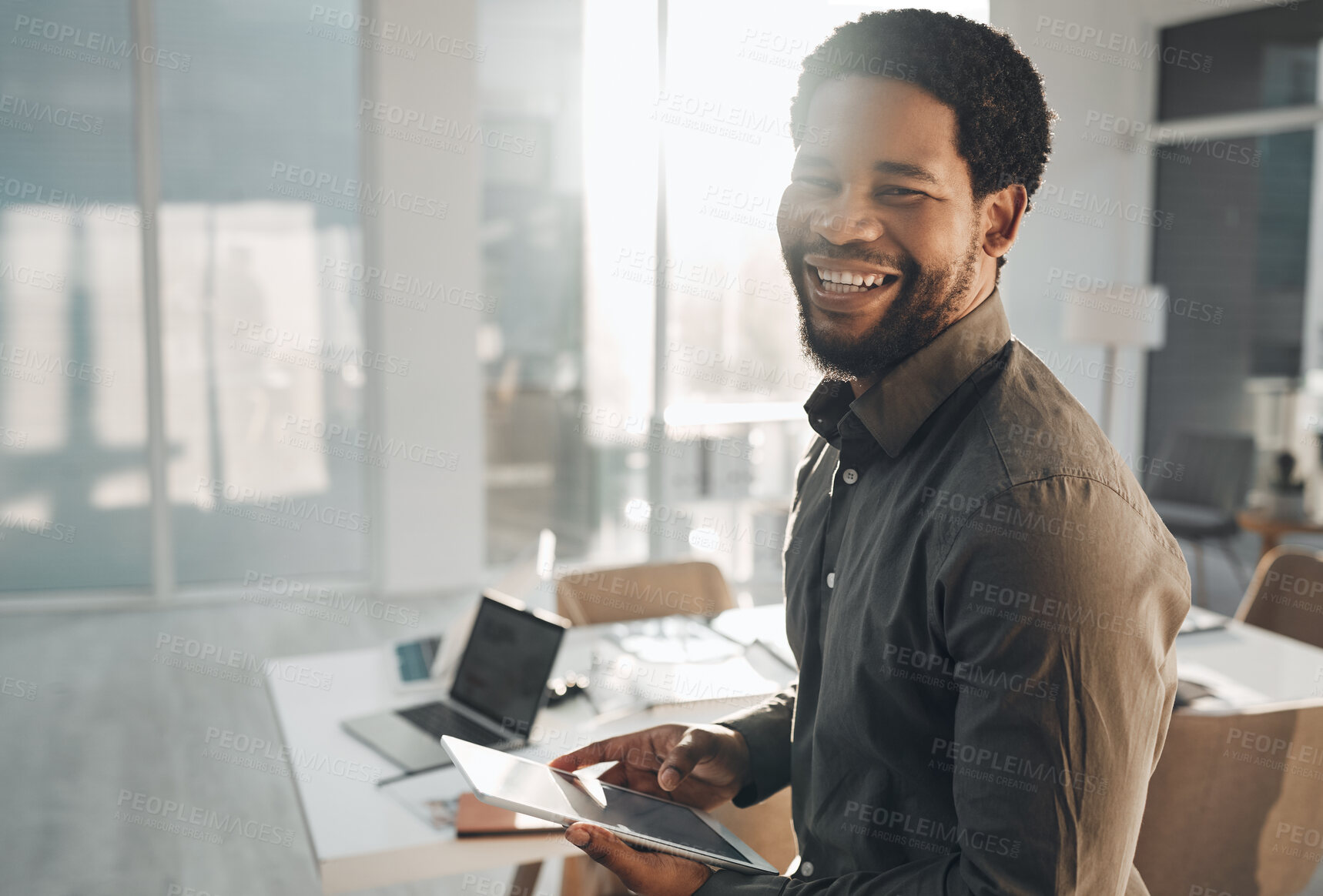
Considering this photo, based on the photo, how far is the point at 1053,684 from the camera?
0.90 metres

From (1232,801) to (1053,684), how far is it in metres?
1.37

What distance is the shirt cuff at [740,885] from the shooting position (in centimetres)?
114

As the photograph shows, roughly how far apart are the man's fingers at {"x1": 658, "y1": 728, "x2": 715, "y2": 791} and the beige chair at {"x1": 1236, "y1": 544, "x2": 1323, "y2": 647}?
7.41 feet

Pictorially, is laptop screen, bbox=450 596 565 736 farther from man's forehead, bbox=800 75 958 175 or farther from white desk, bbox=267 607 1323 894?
man's forehead, bbox=800 75 958 175

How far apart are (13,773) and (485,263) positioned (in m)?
3.19

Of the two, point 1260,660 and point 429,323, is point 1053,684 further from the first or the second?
point 429,323

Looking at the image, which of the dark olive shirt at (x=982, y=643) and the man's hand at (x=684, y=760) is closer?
the dark olive shirt at (x=982, y=643)

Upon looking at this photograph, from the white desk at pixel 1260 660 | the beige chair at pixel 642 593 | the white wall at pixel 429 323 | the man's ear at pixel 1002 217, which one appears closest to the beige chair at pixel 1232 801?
the white desk at pixel 1260 660

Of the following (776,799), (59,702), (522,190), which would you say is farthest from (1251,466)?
(59,702)

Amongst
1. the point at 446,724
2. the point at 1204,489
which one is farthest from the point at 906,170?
the point at 1204,489

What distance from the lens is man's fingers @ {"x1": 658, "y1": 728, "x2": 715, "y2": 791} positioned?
52.9 inches

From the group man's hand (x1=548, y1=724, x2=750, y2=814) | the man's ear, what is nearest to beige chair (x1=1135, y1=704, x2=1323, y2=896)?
man's hand (x1=548, y1=724, x2=750, y2=814)

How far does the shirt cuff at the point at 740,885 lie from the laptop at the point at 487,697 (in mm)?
862

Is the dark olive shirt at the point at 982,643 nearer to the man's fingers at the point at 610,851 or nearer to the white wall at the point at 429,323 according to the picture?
the man's fingers at the point at 610,851
